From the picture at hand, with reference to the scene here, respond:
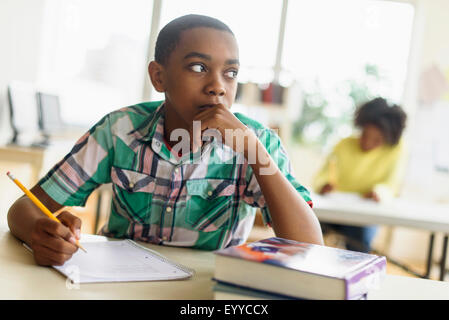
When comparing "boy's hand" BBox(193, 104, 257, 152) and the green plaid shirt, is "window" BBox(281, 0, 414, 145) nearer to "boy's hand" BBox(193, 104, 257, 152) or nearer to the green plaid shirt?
the green plaid shirt

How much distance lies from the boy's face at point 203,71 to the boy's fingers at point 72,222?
1.08 feet

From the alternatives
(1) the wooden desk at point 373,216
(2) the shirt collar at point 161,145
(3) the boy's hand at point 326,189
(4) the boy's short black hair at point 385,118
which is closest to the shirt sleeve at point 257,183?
(2) the shirt collar at point 161,145

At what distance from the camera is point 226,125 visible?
97 cm

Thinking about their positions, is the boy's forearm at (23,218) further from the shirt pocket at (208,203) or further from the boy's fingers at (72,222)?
the shirt pocket at (208,203)

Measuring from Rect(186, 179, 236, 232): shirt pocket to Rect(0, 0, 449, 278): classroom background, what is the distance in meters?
3.46

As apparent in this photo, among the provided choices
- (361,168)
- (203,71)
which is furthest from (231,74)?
(361,168)

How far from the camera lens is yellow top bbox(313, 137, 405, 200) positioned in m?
3.05

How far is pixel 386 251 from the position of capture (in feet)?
14.1

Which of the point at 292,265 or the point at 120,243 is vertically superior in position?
the point at 292,265

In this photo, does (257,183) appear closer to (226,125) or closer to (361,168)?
(226,125)

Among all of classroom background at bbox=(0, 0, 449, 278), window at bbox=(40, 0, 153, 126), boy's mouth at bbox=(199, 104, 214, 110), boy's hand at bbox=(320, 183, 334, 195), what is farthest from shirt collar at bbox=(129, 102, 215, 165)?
window at bbox=(40, 0, 153, 126)

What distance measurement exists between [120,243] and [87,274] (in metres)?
0.23
